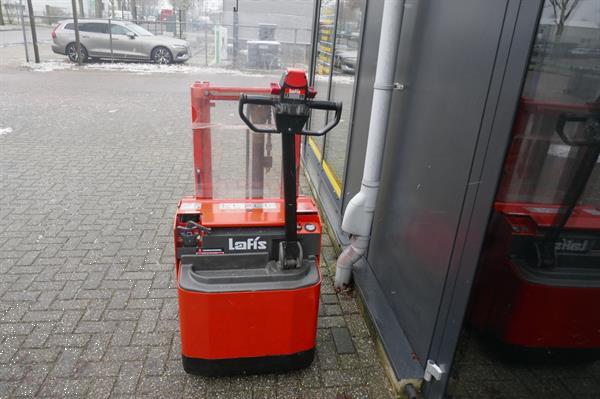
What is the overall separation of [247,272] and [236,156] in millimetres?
731

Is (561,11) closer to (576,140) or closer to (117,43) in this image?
(576,140)

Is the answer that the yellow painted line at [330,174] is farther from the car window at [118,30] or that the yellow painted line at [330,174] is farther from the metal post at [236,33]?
the car window at [118,30]

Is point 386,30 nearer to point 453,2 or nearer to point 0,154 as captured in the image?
point 453,2

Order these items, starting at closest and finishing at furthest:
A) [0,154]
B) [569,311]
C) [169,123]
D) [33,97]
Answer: [569,311] < [0,154] < [169,123] < [33,97]

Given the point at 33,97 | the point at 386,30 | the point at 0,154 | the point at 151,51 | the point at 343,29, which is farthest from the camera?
the point at 151,51

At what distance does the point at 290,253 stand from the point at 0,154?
5.61 m

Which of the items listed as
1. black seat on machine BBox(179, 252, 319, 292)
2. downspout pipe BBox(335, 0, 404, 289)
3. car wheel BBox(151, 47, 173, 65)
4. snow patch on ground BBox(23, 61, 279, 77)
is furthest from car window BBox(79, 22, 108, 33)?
black seat on machine BBox(179, 252, 319, 292)

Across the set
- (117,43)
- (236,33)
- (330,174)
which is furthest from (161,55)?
(330,174)

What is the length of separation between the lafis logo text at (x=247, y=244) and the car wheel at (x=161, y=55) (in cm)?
1591

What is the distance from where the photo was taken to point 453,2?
79.3 inches

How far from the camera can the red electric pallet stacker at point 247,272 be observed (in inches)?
82.6

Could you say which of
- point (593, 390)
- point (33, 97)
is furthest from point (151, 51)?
point (593, 390)

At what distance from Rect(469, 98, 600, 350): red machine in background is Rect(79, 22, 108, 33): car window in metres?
16.9

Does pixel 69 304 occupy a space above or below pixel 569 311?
below
